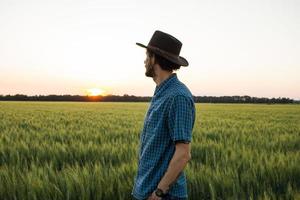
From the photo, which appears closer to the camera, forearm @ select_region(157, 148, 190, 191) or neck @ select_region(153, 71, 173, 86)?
forearm @ select_region(157, 148, 190, 191)

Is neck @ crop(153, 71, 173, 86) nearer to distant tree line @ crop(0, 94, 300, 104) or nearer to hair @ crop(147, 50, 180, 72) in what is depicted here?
hair @ crop(147, 50, 180, 72)

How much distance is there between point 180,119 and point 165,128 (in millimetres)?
172

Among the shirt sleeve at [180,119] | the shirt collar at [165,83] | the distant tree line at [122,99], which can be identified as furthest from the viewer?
the distant tree line at [122,99]

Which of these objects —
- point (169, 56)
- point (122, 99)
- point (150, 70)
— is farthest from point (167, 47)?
point (122, 99)

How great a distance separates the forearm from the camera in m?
2.61

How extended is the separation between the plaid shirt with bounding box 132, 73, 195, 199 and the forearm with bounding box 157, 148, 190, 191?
0.10m

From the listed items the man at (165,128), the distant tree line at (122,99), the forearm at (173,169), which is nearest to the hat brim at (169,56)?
the man at (165,128)

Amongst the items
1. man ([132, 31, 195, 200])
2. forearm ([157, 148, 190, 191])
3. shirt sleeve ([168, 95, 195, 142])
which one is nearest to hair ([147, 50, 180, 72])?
man ([132, 31, 195, 200])

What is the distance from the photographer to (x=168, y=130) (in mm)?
2744

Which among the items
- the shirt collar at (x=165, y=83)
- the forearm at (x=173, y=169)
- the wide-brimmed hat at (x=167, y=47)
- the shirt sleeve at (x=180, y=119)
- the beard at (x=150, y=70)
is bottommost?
the forearm at (x=173, y=169)

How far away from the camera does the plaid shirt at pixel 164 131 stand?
262cm

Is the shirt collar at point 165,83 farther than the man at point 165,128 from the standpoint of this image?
Yes

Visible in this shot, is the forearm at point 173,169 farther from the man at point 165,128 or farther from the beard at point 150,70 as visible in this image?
the beard at point 150,70

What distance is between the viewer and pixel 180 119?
2.61 metres
